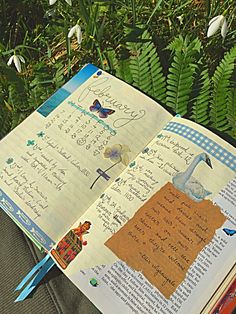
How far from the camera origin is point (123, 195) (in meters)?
0.90

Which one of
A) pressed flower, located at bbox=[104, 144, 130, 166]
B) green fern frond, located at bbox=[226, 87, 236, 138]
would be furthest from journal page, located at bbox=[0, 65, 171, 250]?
green fern frond, located at bbox=[226, 87, 236, 138]

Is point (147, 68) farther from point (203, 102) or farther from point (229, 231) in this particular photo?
point (229, 231)

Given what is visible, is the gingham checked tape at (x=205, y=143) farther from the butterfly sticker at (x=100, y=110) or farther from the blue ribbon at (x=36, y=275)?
the blue ribbon at (x=36, y=275)

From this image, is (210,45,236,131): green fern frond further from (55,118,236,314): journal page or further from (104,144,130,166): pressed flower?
(104,144,130,166): pressed flower

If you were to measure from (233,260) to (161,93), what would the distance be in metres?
0.38

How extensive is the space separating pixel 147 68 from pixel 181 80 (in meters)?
0.08

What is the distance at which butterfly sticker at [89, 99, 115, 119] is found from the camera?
39.9 inches

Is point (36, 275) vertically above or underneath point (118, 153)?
underneath

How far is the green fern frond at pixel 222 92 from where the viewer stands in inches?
38.8

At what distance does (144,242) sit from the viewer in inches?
33.6

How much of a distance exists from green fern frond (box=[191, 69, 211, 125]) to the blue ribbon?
15.4 inches

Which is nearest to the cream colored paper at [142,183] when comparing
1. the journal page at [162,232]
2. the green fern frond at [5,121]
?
the journal page at [162,232]

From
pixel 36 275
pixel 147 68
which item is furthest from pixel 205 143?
pixel 36 275

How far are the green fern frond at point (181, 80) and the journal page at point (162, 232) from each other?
0.07 metres
